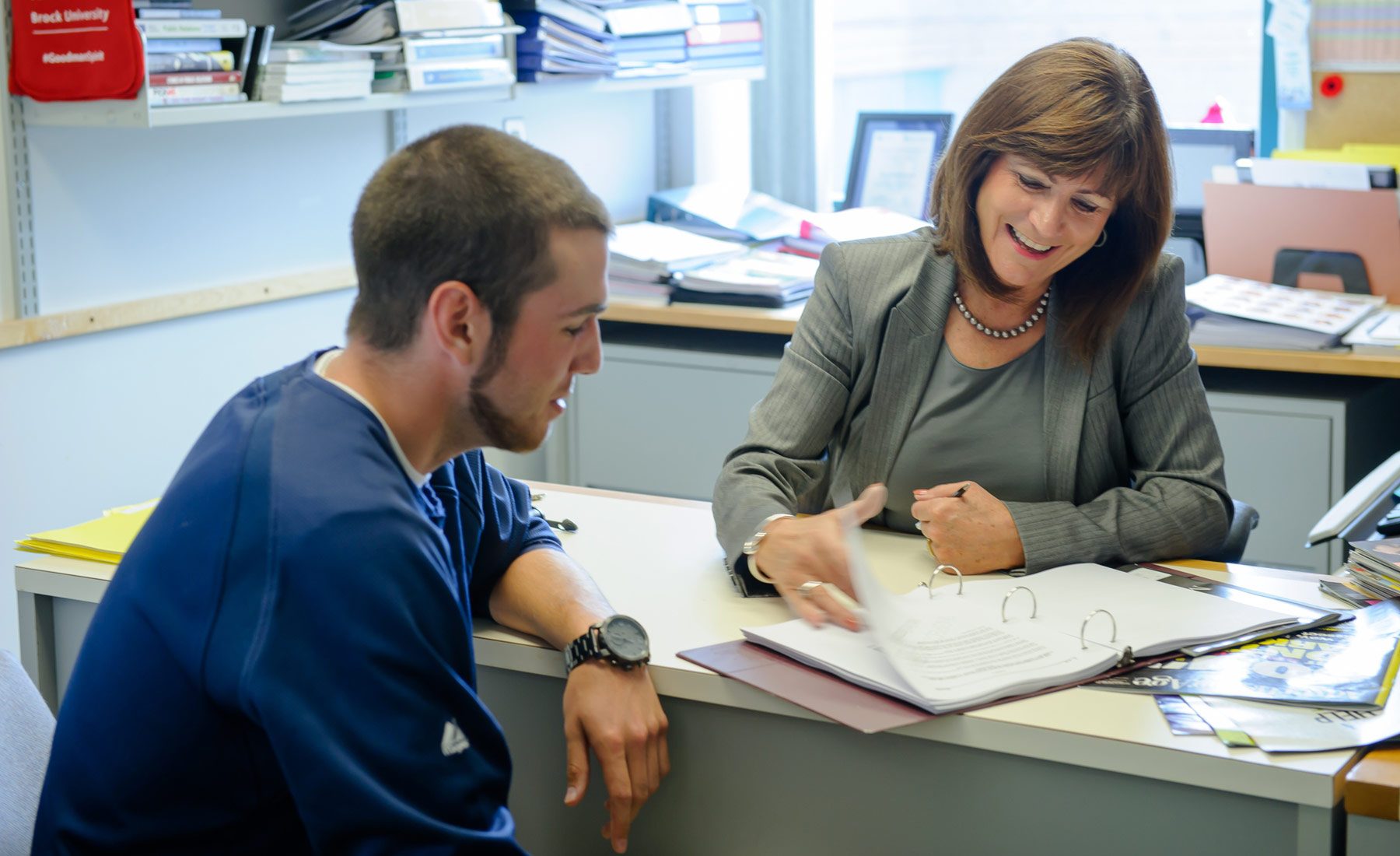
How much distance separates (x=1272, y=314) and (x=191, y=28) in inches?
76.3

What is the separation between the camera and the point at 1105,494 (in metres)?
1.62

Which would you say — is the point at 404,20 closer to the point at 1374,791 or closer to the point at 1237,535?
the point at 1237,535

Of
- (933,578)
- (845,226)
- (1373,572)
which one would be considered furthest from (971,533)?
(845,226)

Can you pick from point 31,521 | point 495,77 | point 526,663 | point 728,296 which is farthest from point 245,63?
point 526,663

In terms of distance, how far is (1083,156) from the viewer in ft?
5.31

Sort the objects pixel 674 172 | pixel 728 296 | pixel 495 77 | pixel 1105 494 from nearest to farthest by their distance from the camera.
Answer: pixel 1105 494 → pixel 495 77 → pixel 728 296 → pixel 674 172

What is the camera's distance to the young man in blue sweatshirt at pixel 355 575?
36.8 inches

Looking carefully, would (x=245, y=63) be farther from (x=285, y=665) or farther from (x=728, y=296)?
(x=285, y=665)

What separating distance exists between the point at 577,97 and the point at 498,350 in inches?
99.6

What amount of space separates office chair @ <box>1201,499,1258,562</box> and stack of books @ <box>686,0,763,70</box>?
2007 mm

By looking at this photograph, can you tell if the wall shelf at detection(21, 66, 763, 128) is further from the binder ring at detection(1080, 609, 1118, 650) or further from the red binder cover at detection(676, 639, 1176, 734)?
the binder ring at detection(1080, 609, 1118, 650)

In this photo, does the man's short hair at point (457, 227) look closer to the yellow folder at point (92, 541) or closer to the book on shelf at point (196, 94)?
the yellow folder at point (92, 541)

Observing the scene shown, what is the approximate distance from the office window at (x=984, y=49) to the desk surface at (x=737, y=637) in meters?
1.96

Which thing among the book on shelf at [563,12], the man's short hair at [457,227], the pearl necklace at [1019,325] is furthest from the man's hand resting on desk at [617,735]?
the book on shelf at [563,12]
